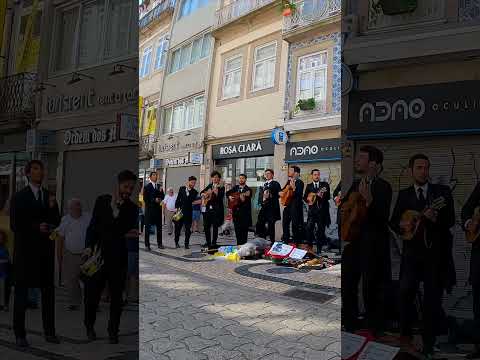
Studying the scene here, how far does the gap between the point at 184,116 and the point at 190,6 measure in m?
0.28

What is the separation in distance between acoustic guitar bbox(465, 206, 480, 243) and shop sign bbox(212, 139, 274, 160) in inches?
20.1

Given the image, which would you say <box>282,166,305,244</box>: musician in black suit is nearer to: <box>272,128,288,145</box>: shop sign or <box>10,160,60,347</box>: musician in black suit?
<box>272,128,288,145</box>: shop sign

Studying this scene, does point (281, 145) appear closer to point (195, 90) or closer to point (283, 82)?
point (283, 82)

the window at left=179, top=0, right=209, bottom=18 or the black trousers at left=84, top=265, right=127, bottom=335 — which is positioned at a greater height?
the window at left=179, top=0, right=209, bottom=18

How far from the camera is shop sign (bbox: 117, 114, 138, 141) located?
1.34 m

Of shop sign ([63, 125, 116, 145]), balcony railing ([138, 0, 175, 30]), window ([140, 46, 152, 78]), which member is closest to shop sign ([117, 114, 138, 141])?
shop sign ([63, 125, 116, 145])

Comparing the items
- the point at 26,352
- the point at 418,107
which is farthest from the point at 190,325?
the point at 418,107

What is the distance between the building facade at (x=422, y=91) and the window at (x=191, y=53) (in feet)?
1.08

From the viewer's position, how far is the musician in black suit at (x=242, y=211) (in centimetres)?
110

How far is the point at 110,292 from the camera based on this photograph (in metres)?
1.46

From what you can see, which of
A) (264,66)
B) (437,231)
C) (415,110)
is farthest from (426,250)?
(264,66)

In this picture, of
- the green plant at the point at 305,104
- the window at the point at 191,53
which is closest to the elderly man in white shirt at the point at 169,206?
the window at the point at 191,53

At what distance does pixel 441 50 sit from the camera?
3.70 ft

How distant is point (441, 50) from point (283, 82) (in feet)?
1.30
